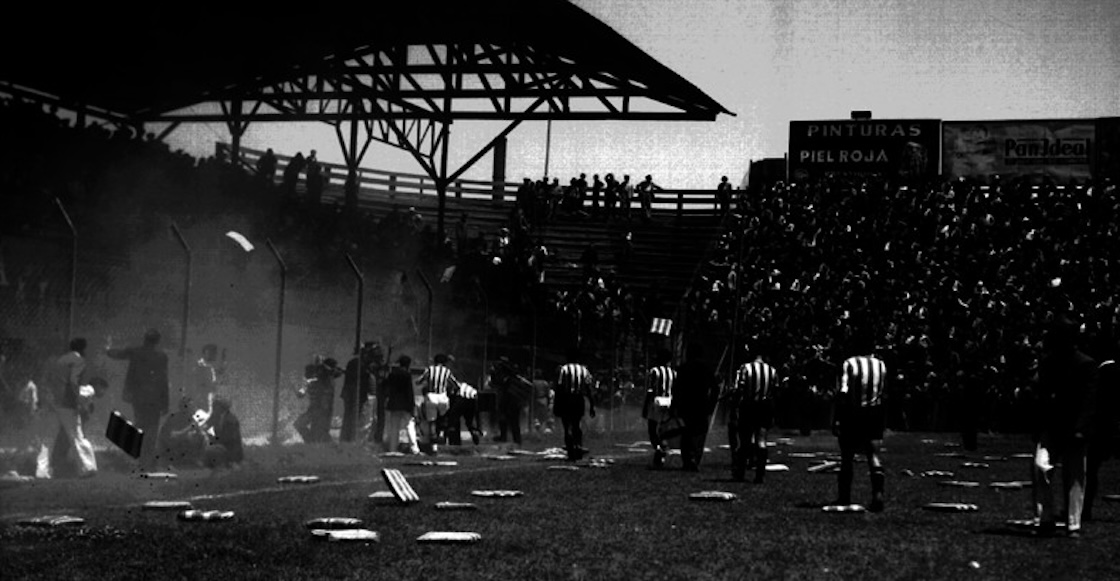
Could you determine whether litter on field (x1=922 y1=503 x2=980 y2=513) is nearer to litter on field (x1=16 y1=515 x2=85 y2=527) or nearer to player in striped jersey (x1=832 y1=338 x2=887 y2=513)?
player in striped jersey (x1=832 y1=338 x2=887 y2=513)

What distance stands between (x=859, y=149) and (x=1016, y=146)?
647 centimetres

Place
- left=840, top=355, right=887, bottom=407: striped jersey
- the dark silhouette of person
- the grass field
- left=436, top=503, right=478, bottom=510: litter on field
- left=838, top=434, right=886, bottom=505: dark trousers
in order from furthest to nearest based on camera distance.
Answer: the dark silhouette of person
left=840, top=355, right=887, bottom=407: striped jersey
left=838, top=434, right=886, bottom=505: dark trousers
left=436, top=503, right=478, bottom=510: litter on field
the grass field

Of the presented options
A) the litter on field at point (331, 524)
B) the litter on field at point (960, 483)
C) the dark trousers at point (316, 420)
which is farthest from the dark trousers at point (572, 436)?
the litter on field at point (331, 524)

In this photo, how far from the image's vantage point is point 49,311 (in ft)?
64.9

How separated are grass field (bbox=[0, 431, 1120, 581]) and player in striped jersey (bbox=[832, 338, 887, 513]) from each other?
0.66 m

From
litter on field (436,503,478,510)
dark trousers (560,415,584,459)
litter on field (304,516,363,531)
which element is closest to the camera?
litter on field (304,516,363,531)

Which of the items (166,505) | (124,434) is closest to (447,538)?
(166,505)

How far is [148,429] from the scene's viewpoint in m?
21.5

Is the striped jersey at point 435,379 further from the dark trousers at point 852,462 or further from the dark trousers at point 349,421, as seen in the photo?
the dark trousers at point 852,462

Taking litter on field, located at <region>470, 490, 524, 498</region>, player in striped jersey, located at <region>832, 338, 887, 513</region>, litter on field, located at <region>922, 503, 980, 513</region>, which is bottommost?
litter on field, located at <region>470, 490, 524, 498</region>

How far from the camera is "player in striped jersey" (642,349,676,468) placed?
26.1 metres

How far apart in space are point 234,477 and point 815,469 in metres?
10.1

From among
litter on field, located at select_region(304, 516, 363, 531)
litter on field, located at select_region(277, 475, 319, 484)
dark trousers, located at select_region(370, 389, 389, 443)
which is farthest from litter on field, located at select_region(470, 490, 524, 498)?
dark trousers, located at select_region(370, 389, 389, 443)

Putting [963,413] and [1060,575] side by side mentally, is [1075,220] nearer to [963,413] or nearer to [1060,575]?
[963,413]
